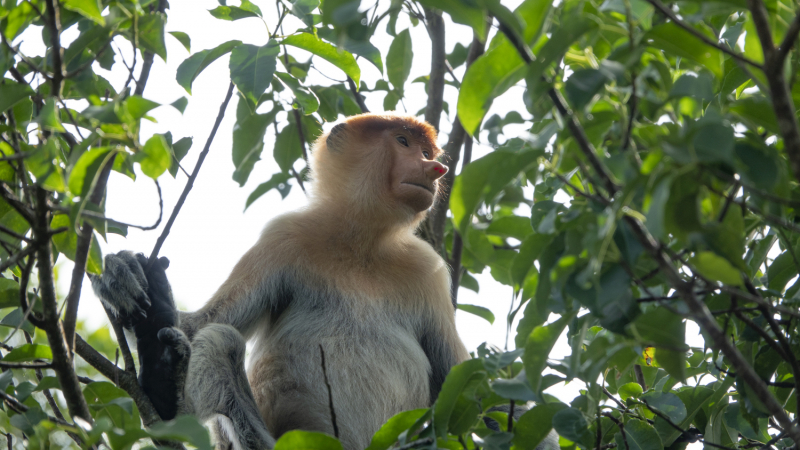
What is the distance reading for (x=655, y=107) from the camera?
1.37 meters

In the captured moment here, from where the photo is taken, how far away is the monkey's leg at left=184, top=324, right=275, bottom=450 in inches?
125

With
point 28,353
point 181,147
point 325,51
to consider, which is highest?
point 325,51

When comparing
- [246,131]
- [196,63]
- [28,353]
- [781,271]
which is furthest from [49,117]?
[246,131]

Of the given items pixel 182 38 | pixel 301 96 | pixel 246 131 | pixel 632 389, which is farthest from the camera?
pixel 246 131

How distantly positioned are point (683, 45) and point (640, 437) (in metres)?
1.46

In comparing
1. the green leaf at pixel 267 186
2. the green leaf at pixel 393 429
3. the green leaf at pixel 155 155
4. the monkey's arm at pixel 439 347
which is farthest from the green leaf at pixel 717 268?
the green leaf at pixel 267 186

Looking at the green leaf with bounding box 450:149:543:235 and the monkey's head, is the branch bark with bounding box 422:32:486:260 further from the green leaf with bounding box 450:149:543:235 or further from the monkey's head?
the green leaf with bounding box 450:149:543:235

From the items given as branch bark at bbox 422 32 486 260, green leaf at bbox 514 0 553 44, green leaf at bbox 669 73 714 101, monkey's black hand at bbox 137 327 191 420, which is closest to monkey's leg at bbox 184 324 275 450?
monkey's black hand at bbox 137 327 191 420

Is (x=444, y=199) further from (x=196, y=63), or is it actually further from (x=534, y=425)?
(x=534, y=425)

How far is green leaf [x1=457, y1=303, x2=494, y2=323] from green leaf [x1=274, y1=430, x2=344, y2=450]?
2443mm

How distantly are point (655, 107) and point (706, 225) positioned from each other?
9.4 inches

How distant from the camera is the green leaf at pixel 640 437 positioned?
238 cm

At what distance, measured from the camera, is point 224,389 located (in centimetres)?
326

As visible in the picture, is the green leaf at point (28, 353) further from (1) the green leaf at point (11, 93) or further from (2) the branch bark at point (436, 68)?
(2) the branch bark at point (436, 68)
